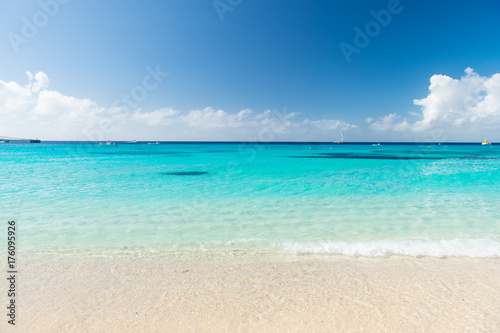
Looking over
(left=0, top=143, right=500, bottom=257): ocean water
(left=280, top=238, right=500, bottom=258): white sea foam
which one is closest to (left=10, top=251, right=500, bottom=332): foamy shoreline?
(left=280, top=238, right=500, bottom=258): white sea foam

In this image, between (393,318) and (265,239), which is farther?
(265,239)

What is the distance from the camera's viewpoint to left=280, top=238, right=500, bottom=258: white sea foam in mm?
6871

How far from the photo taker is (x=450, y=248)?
7188 millimetres

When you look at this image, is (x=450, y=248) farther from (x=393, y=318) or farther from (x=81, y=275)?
(x=81, y=275)

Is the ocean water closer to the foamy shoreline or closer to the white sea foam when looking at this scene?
the white sea foam

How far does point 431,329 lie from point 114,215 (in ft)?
36.3

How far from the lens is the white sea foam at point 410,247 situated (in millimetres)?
6871

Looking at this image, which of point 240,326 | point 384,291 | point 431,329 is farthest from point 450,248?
point 240,326

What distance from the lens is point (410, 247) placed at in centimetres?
729

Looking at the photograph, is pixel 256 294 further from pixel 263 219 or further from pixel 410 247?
pixel 263 219

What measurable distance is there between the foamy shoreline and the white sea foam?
1.31ft

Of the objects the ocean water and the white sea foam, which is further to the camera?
the ocean water

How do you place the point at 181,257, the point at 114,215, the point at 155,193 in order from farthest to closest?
the point at 155,193
the point at 114,215
the point at 181,257

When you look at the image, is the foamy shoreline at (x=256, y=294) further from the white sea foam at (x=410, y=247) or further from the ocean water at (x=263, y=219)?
the ocean water at (x=263, y=219)
